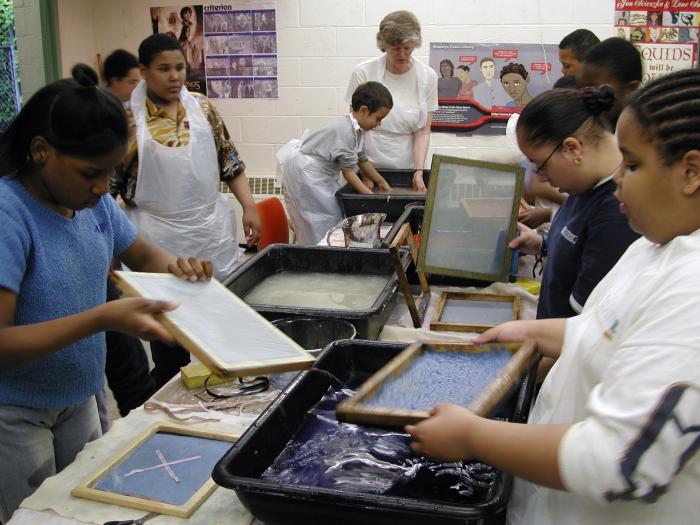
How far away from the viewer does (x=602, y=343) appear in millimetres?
912

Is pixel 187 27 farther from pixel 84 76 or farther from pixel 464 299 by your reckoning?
pixel 84 76

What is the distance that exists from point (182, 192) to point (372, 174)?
1.26 meters

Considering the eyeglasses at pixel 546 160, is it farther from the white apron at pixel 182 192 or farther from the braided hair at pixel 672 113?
the white apron at pixel 182 192

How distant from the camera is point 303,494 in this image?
3.39 feet

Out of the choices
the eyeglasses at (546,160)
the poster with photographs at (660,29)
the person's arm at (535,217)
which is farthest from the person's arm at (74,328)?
the poster with photographs at (660,29)

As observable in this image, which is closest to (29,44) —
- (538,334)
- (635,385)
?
(538,334)

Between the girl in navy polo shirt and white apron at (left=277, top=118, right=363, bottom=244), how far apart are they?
2182mm

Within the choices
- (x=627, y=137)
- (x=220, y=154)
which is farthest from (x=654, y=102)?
(x=220, y=154)

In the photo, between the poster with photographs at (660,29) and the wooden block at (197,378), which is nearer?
the wooden block at (197,378)

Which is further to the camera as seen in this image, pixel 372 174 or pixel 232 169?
pixel 372 174

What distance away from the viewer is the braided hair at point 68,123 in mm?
1324

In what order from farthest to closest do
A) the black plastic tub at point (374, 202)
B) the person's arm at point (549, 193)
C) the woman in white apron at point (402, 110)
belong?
the woman in white apron at point (402, 110) < the black plastic tub at point (374, 202) < the person's arm at point (549, 193)

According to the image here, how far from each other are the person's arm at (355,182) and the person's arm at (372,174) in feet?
0.46

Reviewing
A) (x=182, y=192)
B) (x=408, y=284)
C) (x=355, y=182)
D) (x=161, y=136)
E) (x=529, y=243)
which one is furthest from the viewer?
(x=355, y=182)
